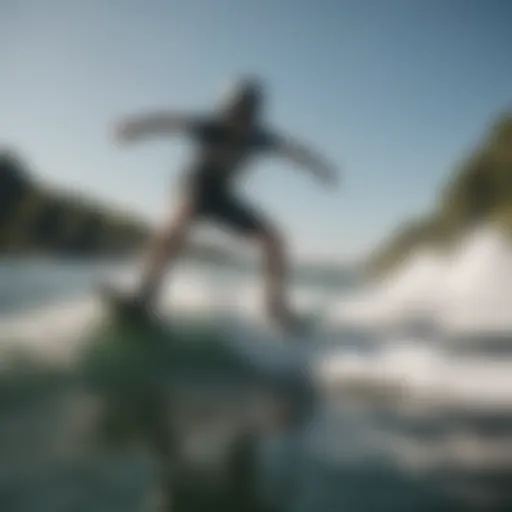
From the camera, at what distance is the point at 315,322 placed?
146 cm

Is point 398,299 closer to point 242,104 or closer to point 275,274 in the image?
point 275,274

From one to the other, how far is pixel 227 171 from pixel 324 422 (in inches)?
23.0

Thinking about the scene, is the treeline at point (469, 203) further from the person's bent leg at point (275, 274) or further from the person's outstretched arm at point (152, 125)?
the person's outstretched arm at point (152, 125)

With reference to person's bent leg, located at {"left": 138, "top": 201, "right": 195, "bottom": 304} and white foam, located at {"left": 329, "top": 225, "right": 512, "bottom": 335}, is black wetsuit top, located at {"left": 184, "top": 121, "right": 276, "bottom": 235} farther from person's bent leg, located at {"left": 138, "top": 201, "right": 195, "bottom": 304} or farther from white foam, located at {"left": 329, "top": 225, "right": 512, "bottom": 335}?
white foam, located at {"left": 329, "top": 225, "right": 512, "bottom": 335}

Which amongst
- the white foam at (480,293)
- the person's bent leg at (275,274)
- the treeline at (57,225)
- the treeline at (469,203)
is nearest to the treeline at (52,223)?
the treeline at (57,225)

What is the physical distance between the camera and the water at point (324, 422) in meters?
1.24

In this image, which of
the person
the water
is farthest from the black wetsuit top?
the water

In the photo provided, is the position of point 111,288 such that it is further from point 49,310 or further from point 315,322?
point 315,322

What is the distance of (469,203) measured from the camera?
1.53 meters

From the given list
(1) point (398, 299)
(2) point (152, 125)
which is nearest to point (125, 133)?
(2) point (152, 125)

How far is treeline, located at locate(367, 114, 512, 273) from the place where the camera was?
1.51 m

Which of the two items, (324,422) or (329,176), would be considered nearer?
(324,422)

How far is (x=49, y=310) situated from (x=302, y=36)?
0.86 m

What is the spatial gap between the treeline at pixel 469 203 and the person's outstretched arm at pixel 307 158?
8.0 inches
